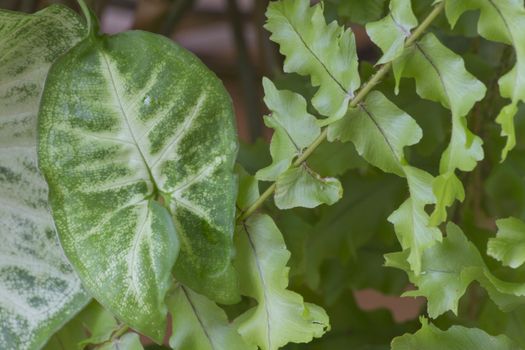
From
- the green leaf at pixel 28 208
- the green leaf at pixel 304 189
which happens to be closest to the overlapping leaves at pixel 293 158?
the green leaf at pixel 304 189

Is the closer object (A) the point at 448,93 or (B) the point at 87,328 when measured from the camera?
(A) the point at 448,93

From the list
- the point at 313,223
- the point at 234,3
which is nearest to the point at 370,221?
the point at 313,223

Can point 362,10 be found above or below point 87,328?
above

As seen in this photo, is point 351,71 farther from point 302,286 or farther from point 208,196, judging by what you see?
point 302,286

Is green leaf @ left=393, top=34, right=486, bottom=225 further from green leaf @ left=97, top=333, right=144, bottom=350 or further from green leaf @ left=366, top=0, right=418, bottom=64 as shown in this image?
green leaf @ left=97, top=333, right=144, bottom=350

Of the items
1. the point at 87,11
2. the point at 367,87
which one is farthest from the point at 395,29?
the point at 87,11

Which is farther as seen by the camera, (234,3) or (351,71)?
(234,3)

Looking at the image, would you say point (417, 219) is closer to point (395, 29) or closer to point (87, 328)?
point (395, 29)

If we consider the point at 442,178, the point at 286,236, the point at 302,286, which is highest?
the point at 442,178
